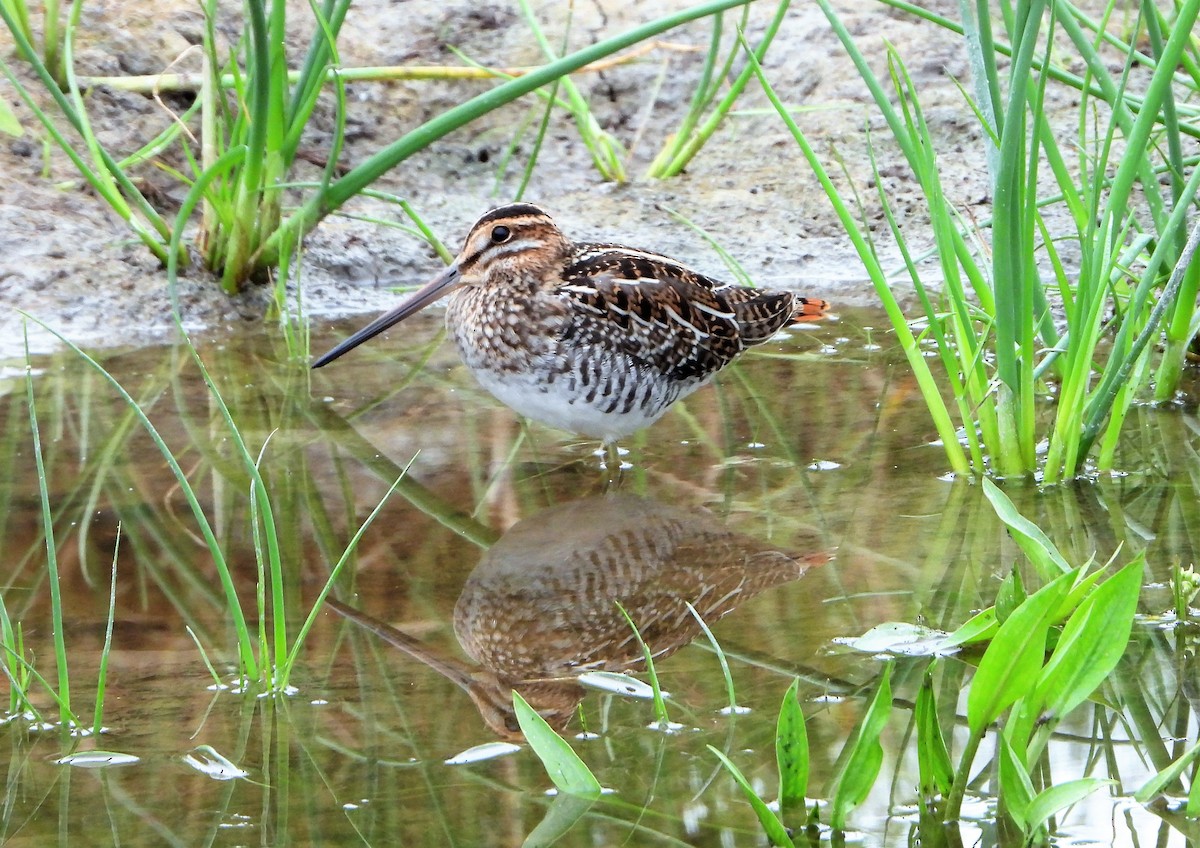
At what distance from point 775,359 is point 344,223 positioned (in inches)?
77.7

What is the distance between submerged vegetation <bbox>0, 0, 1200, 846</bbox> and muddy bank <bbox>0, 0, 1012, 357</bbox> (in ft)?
1.43

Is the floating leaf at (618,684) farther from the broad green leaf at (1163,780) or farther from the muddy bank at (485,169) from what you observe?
the muddy bank at (485,169)

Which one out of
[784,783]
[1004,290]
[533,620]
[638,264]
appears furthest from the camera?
[638,264]

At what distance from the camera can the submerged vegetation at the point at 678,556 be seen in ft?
7.28

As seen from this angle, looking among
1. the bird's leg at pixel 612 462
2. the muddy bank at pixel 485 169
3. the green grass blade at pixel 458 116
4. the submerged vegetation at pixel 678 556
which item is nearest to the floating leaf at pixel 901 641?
the submerged vegetation at pixel 678 556

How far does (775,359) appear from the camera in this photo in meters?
4.88

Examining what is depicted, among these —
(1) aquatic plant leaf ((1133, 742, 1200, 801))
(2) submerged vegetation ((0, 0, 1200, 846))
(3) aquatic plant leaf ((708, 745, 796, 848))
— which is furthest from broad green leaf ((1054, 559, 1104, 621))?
(3) aquatic plant leaf ((708, 745, 796, 848))

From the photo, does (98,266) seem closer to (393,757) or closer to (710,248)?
(710,248)

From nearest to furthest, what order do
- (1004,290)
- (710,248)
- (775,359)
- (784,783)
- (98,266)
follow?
(784,783) < (1004,290) < (775,359) < (98,266) < (710,248)

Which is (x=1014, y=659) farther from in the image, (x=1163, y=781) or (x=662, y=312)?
(x=662, y=312)

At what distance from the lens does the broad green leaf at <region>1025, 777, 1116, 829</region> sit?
1.99 m

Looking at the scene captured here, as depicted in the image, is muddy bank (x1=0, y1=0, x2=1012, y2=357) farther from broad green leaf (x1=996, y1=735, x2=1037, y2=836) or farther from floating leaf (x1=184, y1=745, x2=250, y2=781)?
broad green leaf (x1=996, y1=735, x2=1037, y2=836)

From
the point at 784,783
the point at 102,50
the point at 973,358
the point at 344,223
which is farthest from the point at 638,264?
the point at 102,50

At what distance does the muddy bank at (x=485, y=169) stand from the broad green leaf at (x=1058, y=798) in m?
3.57
